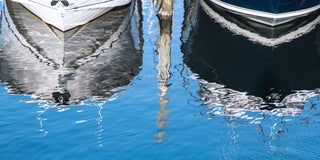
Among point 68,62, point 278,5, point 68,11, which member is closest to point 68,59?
point 68,62

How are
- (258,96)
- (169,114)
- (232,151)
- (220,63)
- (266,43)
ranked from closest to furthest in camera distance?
(232,151), (169,114), (258,96), (220,63), (266,43)

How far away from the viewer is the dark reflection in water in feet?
37.1

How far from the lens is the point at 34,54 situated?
45.3ft

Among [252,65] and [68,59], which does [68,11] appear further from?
[252,65]

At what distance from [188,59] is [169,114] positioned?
4.04 metres

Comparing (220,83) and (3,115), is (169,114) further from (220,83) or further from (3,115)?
(3,115)

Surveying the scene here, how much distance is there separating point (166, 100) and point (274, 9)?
802 cm

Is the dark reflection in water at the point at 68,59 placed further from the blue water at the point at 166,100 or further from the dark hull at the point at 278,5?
the dark hull at the point at 278,5

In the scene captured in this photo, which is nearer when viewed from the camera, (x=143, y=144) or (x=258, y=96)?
(x=143, y=144)

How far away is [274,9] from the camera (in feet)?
54.0

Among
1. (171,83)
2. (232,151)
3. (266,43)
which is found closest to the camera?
(232,151)

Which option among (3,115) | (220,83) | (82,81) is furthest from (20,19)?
(220,83)

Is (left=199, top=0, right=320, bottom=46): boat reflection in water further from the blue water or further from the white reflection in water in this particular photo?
the white reflection in water

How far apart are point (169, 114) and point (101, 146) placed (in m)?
2.01
